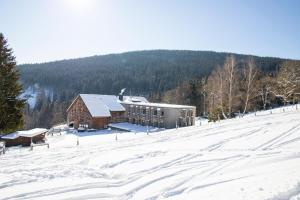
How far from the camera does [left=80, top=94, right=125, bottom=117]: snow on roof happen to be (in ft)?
192

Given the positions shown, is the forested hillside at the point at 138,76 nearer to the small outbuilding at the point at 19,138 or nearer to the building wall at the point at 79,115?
the building wall at the point at 79,115

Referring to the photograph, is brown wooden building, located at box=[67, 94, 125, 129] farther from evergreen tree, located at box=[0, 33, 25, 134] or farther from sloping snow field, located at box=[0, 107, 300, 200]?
sloping snow field, located at box=[0, 107, 300, 200]

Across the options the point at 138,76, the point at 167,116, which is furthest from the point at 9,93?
the point at 138,76

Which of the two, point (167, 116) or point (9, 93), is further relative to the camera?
point (167, 116)

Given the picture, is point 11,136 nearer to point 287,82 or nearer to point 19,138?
point 19,138

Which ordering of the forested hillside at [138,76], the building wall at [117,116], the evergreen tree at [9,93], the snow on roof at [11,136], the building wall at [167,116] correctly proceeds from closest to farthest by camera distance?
the evergreen tree at [9,93] < the snow on roof at [11,136] < the building wall at [167,116] < the building wall at [117,116] < the forested hillside at [138,76]

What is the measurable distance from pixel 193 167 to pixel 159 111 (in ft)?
139

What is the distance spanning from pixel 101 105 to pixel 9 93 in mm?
32166

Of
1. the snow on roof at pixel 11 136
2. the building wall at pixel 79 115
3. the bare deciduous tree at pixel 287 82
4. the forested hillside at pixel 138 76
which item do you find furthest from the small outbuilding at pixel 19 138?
the forested hillside at pixel 138 76

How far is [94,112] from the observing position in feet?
190

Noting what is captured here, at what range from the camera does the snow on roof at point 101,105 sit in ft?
192

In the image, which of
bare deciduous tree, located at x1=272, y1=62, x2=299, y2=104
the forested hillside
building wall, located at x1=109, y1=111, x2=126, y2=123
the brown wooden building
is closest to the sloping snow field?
bare deciduous tree, located at x1=272, y1=62, x2=299, y2=104

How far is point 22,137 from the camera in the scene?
142ft

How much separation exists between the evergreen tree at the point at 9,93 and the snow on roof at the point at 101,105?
26957mm
